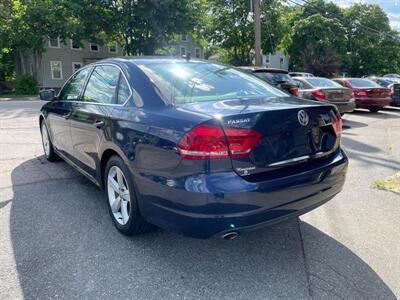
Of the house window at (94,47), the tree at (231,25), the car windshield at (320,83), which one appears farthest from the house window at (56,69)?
the car windshield at (320,83)

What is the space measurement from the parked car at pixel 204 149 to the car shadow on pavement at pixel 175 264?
Result: 0.33 meters

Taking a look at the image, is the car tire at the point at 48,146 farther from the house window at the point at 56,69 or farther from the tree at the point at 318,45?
the tree at the point at 318,45

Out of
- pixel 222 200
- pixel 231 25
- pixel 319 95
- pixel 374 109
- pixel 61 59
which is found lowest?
pixel 374 109

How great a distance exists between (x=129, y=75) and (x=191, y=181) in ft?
4.45

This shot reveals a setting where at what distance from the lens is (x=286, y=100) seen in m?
3.16

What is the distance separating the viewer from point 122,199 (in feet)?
10.9

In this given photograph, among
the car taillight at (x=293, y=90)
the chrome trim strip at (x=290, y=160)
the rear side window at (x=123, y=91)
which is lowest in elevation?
the chrome trim strip at (x=290, y=160)

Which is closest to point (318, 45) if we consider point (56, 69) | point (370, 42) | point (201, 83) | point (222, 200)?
point (370, 42)

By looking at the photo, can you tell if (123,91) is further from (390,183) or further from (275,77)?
(275,77)

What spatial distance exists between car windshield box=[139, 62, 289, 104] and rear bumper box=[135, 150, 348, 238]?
0.77 m

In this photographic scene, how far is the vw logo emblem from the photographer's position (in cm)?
273

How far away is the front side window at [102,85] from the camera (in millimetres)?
3506

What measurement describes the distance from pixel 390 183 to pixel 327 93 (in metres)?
5.97

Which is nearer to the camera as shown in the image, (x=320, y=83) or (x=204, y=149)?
(x=204, y=149)
